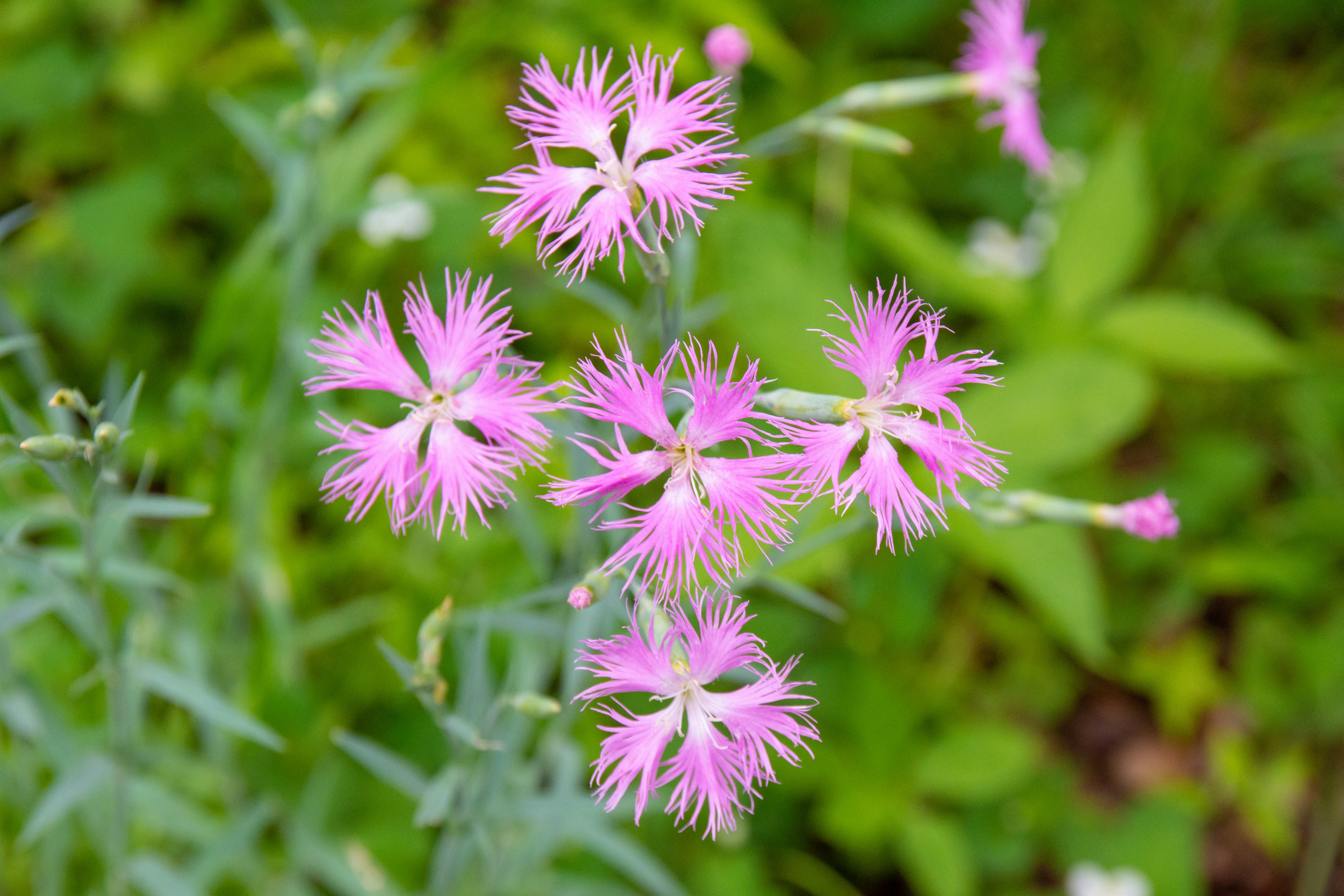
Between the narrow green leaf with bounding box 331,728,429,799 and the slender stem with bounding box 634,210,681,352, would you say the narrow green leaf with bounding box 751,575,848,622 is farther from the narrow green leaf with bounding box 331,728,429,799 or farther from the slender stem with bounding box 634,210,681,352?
the narrow green leaf with bounding box 331,728,429,799

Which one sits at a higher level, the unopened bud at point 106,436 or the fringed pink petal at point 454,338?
the fringed pink petal at point 454,338

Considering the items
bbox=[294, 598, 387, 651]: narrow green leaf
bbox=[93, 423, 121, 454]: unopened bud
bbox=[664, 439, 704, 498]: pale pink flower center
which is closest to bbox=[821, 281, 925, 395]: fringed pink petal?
bbox=[664, 439, 704, 498]: pale pink flower center

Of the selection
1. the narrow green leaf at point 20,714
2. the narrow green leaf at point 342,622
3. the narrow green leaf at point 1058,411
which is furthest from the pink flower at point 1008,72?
the narrow green leaf at point 20,714

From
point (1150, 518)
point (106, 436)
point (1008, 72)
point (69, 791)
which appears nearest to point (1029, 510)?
point (1150, 518)

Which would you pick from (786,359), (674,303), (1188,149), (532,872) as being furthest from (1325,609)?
(674,303)

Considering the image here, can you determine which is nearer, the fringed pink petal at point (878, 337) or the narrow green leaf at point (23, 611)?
the fringed pink petal at point (878, 337)

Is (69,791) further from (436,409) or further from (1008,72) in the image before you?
(1008,72)

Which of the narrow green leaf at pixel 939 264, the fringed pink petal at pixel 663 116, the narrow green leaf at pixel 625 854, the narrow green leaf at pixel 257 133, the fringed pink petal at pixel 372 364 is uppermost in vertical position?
the narrow green leaf at pixel 939 264

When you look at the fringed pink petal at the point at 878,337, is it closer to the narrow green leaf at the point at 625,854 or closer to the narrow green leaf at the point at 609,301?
the narrow green leaf at the point at 609,301
